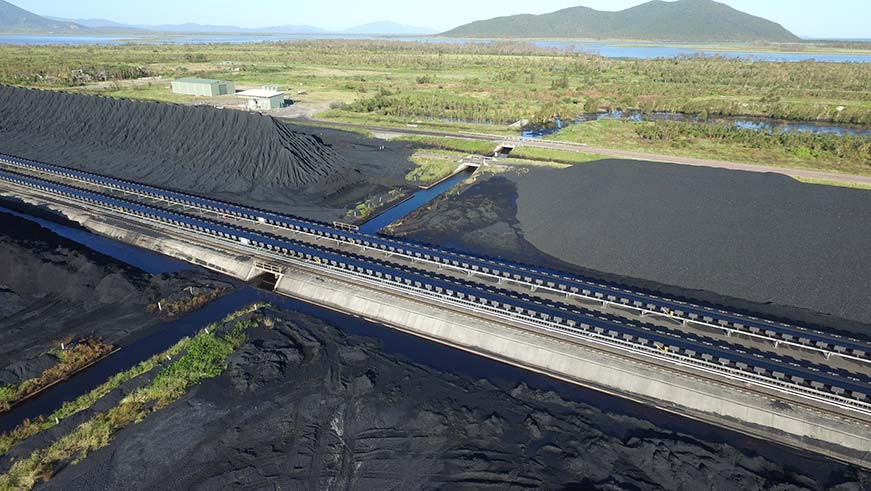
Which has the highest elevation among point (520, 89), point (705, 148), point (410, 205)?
point (520, 89)

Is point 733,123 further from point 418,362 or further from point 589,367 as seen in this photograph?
point 418,362

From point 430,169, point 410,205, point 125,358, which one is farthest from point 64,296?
point 430,169

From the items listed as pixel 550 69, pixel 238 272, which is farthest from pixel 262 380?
pixel 550 69

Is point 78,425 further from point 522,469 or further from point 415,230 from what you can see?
point 415,230

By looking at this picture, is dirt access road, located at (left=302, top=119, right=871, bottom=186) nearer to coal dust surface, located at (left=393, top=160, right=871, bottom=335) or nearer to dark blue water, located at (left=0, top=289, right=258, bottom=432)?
coal dust surface, located at (left=393, top=160, right=871, bottom=335)

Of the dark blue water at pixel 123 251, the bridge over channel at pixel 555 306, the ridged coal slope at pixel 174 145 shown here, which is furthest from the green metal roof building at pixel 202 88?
the dark blue water at pixel 123 251

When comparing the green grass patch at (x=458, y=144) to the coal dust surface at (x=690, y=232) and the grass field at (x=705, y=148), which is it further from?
the coal dust surface at (x=690, y=232)

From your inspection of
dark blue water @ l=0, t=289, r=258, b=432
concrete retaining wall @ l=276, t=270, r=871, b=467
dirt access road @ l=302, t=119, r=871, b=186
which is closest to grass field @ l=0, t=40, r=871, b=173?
dirt access road @ l=302, t=119, r=871, b=186
